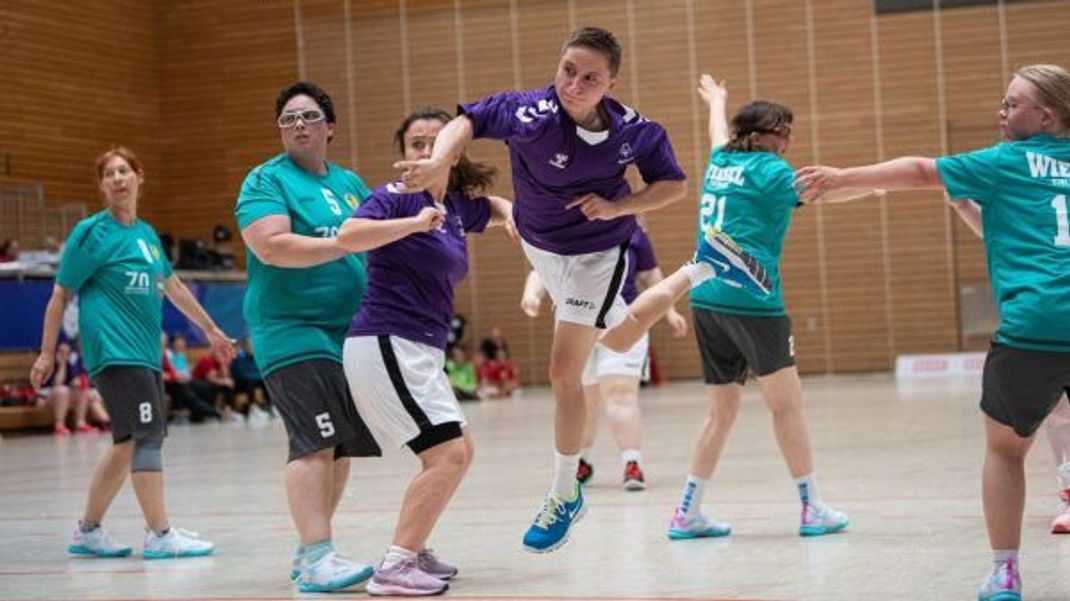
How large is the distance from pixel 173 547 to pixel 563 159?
295 cm

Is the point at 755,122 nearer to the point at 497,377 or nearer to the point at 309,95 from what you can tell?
the point at 309,95

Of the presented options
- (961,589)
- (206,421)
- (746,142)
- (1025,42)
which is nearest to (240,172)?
(206,421)

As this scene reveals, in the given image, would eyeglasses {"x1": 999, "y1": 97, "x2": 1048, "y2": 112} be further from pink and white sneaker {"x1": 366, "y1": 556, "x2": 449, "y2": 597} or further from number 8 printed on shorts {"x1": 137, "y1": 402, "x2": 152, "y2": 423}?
number 8 printed on shorts {"x1": 137, "y1": 402, "x2": 152, "y2": 423}

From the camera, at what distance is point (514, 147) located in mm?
5773

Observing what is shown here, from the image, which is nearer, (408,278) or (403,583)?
(403,583)

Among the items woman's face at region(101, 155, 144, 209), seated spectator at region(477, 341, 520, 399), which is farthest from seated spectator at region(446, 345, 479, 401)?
woman's face at region(101, 155, 144, 209)

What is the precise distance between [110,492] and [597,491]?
3.36 meters

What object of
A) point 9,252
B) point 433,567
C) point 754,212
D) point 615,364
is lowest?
point 433,567

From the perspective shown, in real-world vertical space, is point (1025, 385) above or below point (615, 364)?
above

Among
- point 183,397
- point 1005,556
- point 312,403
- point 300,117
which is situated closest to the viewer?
point 1005,556

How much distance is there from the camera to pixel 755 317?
6.96 m

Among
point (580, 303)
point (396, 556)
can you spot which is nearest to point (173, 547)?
point (396, 556)

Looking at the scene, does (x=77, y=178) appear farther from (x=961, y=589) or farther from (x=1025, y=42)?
(x=961, y=589)

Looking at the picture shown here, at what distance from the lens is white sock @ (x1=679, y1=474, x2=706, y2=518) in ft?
22.7
